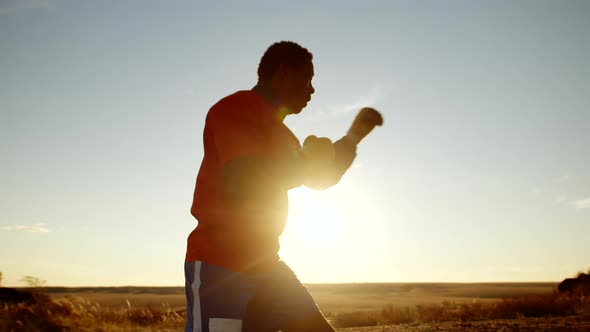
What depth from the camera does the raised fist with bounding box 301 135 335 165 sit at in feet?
7.44

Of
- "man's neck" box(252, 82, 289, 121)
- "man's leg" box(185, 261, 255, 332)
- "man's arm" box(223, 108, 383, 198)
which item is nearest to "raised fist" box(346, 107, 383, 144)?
"man's arm" box(223, 108, 383, 198)

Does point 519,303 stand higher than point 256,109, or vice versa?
point 256,109

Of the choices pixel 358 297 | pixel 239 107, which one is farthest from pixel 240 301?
pixel 358 297

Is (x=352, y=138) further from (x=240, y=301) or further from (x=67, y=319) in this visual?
(x=67, y=319)

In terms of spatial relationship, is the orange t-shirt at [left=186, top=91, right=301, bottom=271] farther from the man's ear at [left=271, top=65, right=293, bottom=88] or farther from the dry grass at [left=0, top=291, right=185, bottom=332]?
the dry grass at [left=0, top=291, right=185, bottom=332]

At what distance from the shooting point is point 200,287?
2289 mm

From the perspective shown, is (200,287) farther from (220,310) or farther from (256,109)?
(256,109)

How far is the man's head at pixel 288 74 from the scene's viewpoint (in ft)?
8.34

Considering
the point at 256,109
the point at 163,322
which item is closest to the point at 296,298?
the point at 256,109

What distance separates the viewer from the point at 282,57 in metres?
2.54

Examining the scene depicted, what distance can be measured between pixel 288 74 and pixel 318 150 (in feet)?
1.59

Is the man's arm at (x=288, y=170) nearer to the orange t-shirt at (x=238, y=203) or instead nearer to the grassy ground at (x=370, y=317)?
the orange t-shirt at (x=238, y=203)

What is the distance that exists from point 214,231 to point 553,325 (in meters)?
6.18

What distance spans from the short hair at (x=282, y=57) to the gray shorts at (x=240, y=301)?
95 cm
